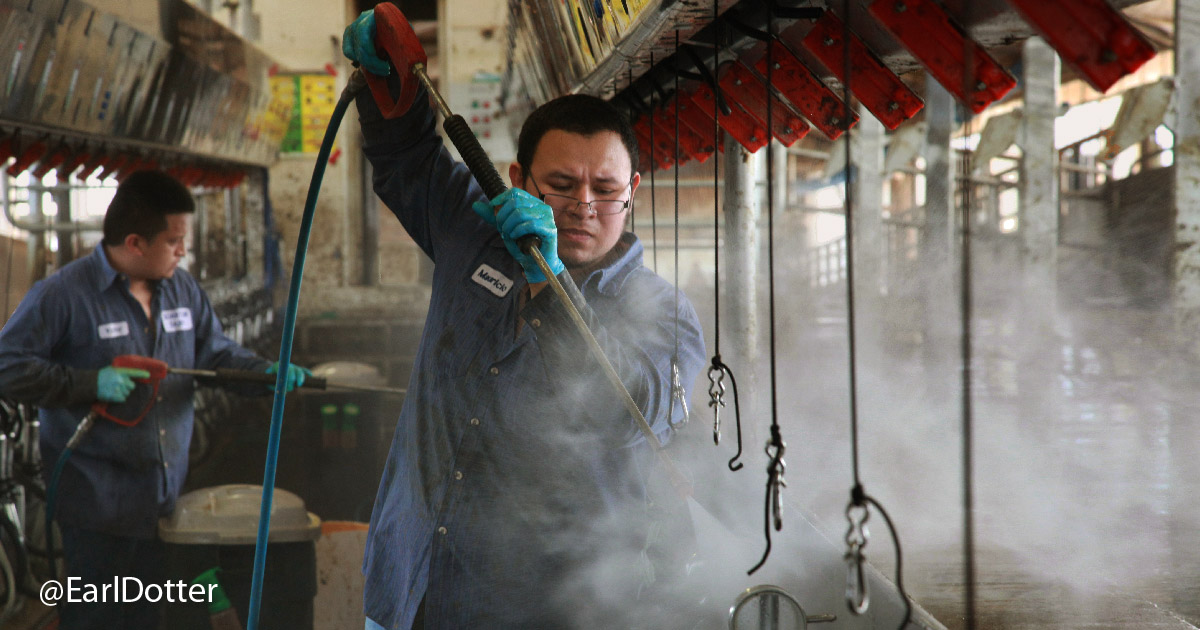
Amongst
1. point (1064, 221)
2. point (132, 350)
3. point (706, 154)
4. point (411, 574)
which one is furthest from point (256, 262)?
point (1064, 221)

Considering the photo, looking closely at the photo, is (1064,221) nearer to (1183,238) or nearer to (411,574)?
(1183,238)

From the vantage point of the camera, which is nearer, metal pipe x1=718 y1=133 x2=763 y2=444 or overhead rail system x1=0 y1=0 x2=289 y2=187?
metal pipe x1=718 y1=133 x2=763 y2=444

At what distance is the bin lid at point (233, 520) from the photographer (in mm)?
2416

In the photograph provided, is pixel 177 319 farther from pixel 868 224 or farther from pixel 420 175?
pixel 868 224

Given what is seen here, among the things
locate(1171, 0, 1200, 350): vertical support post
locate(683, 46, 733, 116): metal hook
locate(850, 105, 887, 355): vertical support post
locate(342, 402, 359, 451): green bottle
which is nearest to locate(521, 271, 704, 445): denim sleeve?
locate(683, 46, 733, 116): metal hook

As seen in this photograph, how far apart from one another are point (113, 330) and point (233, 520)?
83 centimetres

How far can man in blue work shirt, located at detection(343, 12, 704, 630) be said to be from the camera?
1360mm

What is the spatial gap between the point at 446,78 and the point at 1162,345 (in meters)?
5.30

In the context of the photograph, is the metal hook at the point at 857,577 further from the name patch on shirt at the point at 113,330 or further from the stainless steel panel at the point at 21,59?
the name patch on shirt at the point at 113,330

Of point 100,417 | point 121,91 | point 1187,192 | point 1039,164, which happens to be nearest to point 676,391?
point 100,417

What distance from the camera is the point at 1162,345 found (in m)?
5.56

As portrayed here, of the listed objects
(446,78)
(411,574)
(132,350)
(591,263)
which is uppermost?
(446,78)

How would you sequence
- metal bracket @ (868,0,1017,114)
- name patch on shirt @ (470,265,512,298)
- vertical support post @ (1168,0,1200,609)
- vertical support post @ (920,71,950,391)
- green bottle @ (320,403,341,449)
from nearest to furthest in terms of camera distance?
metal bracket @ (868,0,1017,114) < name patch on shirt @ (470,265,512,298) < vertical support post @ (1168,0,1200,609) < vertical support post @ (920,71,950,391) < green bottle @ (320,403,341,449)

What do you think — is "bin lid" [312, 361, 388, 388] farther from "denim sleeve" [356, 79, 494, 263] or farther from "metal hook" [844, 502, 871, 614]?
"metal hook" [844, 502, 871, 614]
